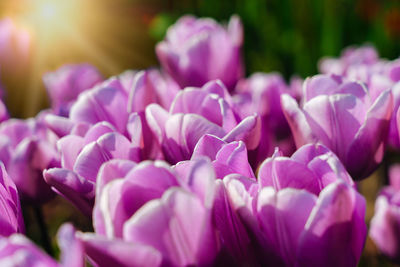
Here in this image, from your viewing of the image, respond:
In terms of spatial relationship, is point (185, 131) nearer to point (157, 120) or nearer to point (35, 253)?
point (157, 120)

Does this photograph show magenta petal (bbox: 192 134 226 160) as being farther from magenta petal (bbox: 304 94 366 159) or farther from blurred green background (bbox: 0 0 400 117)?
blurred green background (bbox: 0 0 400 117)

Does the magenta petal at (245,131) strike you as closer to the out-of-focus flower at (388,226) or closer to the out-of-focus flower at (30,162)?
the out-of-focus flower at (30,162)

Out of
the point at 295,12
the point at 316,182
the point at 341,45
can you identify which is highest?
the point at 316,182

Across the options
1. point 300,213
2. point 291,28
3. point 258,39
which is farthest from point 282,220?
point 258,39

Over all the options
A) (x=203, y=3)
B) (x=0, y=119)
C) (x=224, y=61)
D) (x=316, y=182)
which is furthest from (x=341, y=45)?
(x=316, y=182)

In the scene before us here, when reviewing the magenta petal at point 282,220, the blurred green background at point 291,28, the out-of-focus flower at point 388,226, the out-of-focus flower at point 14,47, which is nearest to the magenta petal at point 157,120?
the magenta petal at point 282,220

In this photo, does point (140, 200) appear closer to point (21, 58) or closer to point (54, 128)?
point (54, 128)
